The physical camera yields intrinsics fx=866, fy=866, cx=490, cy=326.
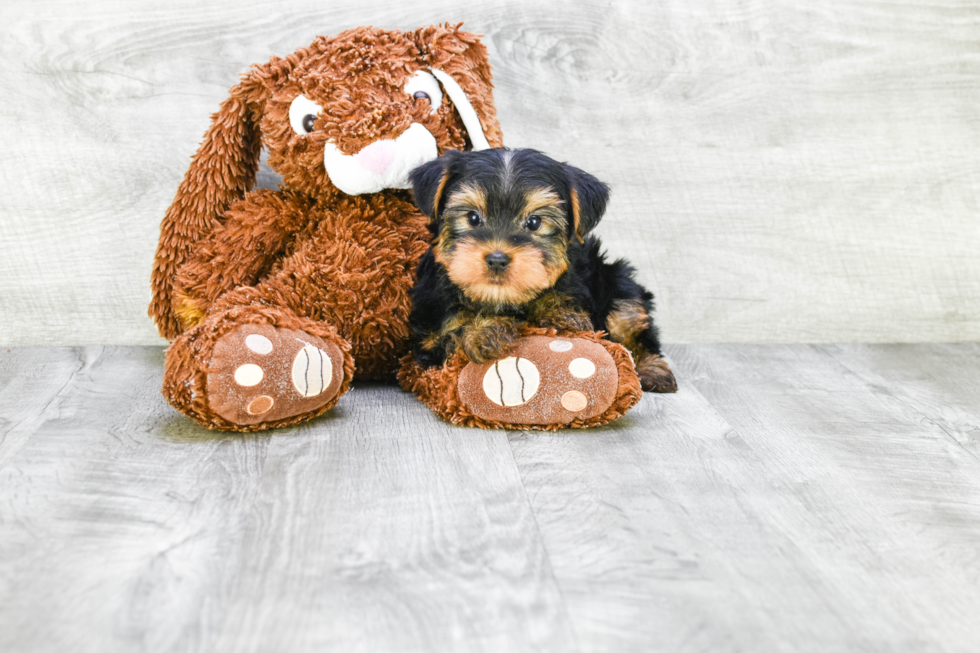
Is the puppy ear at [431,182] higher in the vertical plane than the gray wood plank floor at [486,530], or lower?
higher

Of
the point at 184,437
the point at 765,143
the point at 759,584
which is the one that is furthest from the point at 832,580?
the point at 765,143

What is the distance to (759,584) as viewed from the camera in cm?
139

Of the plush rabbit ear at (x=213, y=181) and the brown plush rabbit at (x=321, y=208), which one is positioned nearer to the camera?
the brown plush rabbit at (x=321, y=208)

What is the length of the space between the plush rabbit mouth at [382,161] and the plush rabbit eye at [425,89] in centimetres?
11

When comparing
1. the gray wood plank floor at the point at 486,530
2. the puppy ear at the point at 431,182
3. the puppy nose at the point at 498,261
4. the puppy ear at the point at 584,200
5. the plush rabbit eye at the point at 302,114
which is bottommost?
the gray wood plank floor at the point at 486,530

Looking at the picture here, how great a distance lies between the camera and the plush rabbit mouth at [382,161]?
7.25 feet

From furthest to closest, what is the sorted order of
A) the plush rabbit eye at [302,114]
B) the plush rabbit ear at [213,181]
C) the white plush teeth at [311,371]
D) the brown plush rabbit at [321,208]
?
the plush rabbit ear at [213,181]
the plush rabbit eye at [302,114]
the brown plush rabbit at [321,208]
the white plush teeth at [311,371]

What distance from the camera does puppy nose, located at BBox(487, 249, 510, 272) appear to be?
6.26ft

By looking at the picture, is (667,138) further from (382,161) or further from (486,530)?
(486,530)

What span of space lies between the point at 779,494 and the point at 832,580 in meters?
0.36

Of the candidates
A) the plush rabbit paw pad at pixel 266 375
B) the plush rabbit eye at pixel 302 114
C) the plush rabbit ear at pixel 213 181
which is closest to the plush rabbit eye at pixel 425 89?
the plush rabbit eye at pixel 302 114

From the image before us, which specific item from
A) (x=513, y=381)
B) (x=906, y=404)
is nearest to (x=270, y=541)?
(x=513, y=381)

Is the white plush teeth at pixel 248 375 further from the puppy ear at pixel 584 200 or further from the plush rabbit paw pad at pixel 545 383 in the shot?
the puppy ear at pixel 584 200

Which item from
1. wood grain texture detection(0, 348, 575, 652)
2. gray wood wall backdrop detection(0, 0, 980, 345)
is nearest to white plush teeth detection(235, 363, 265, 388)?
wood grain texture detection(0, 348, 575, 652)
